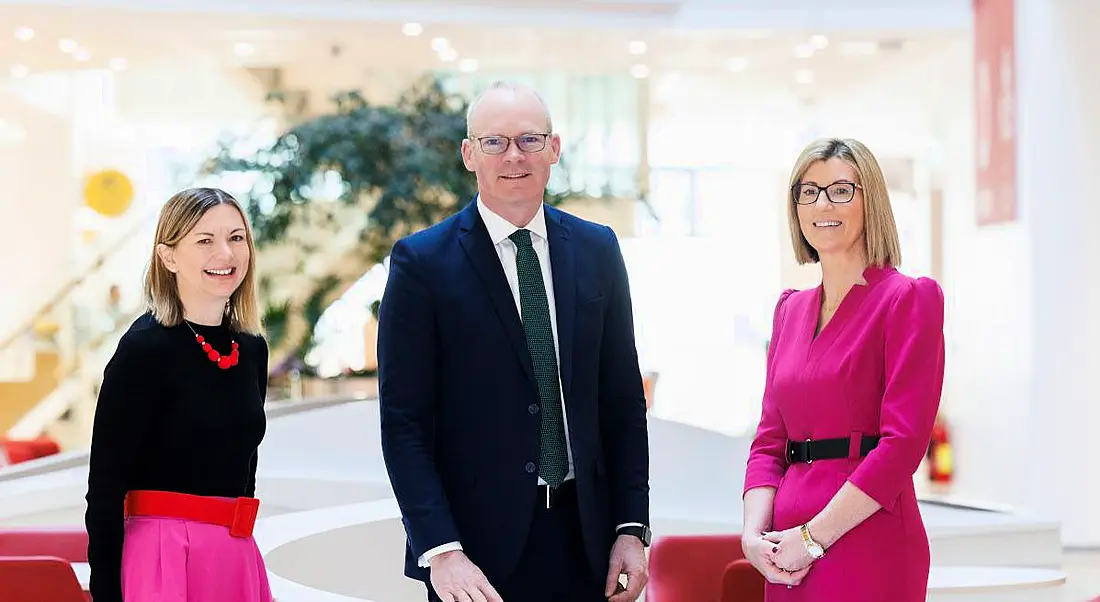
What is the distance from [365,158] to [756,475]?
24.6ft

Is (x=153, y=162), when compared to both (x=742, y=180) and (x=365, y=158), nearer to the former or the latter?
(x=365, y=158)

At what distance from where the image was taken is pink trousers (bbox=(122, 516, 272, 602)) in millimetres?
2492

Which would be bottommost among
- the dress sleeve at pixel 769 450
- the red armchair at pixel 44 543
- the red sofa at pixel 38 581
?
the red armchair at pixel 44 543

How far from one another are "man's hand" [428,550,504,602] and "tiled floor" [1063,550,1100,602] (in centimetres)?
505

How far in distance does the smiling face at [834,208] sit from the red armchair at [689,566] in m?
1.73

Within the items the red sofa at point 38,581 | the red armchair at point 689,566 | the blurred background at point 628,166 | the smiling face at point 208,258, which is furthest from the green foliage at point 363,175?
the smiling face at point 208,258

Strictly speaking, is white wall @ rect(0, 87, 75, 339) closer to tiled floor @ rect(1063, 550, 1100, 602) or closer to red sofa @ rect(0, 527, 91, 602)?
red sofa @ rect(0, 527, 91, 602)

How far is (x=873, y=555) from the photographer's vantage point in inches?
92.7

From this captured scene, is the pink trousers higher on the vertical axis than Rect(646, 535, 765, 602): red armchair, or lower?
higher

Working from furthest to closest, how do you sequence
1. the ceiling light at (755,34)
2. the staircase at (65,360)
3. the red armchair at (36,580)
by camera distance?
1. the staircase at (65,360)
2. the ceiling light at (755,34)
3. the red armchair at (36,580)

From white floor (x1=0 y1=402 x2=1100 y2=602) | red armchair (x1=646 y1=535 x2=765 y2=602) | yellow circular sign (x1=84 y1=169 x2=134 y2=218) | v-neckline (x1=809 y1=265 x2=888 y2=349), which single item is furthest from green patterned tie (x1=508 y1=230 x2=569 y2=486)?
yellow circular sign (x1=84 y1=169 x2=134 y2=218)

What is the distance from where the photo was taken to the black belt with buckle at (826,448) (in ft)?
7.82

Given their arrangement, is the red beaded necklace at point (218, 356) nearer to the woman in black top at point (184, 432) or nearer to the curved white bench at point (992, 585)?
the woman in black top at point (184, 432)

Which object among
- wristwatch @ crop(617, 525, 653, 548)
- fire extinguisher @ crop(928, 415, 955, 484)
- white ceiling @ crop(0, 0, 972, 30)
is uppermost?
white ceiling @ crop(0, 0, 972, 30)
